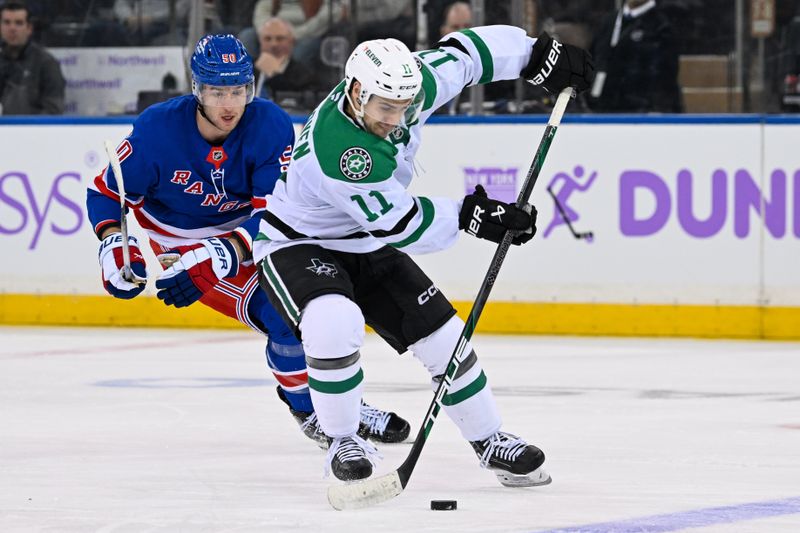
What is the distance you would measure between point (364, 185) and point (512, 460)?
750 mm

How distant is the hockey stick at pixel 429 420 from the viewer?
142 inches

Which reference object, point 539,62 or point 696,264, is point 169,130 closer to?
point 539,62

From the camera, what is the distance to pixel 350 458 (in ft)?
12.5

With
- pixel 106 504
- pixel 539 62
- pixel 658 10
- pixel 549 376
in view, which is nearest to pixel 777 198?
pixel 658 10

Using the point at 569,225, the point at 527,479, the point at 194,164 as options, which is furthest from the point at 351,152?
the point at 569,225

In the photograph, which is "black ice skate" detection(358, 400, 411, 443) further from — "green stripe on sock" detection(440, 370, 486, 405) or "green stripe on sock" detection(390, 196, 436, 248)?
"green stripe on sock" detection(390, 196, 436, 248)

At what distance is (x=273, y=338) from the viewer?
4.54 m

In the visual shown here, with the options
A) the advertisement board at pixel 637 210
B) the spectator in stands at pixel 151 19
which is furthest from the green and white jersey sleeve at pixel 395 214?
the spectator in stands at pixel 151 19

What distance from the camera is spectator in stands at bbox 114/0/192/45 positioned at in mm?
7941

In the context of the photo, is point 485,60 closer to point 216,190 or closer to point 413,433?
point 216,190

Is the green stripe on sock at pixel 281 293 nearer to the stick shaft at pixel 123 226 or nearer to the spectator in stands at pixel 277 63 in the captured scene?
the stick shaft at pixel 123 226

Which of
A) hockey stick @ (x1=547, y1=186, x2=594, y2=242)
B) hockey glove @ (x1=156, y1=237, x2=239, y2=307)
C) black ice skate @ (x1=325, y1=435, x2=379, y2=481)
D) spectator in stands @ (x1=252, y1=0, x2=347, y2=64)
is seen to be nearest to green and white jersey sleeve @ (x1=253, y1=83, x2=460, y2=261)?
black ice skate @ (x1=325, y1=435, x2=379, y2=481)

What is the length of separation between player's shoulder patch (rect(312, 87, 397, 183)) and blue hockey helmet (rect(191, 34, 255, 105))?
702mm

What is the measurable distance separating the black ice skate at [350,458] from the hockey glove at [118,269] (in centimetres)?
83
